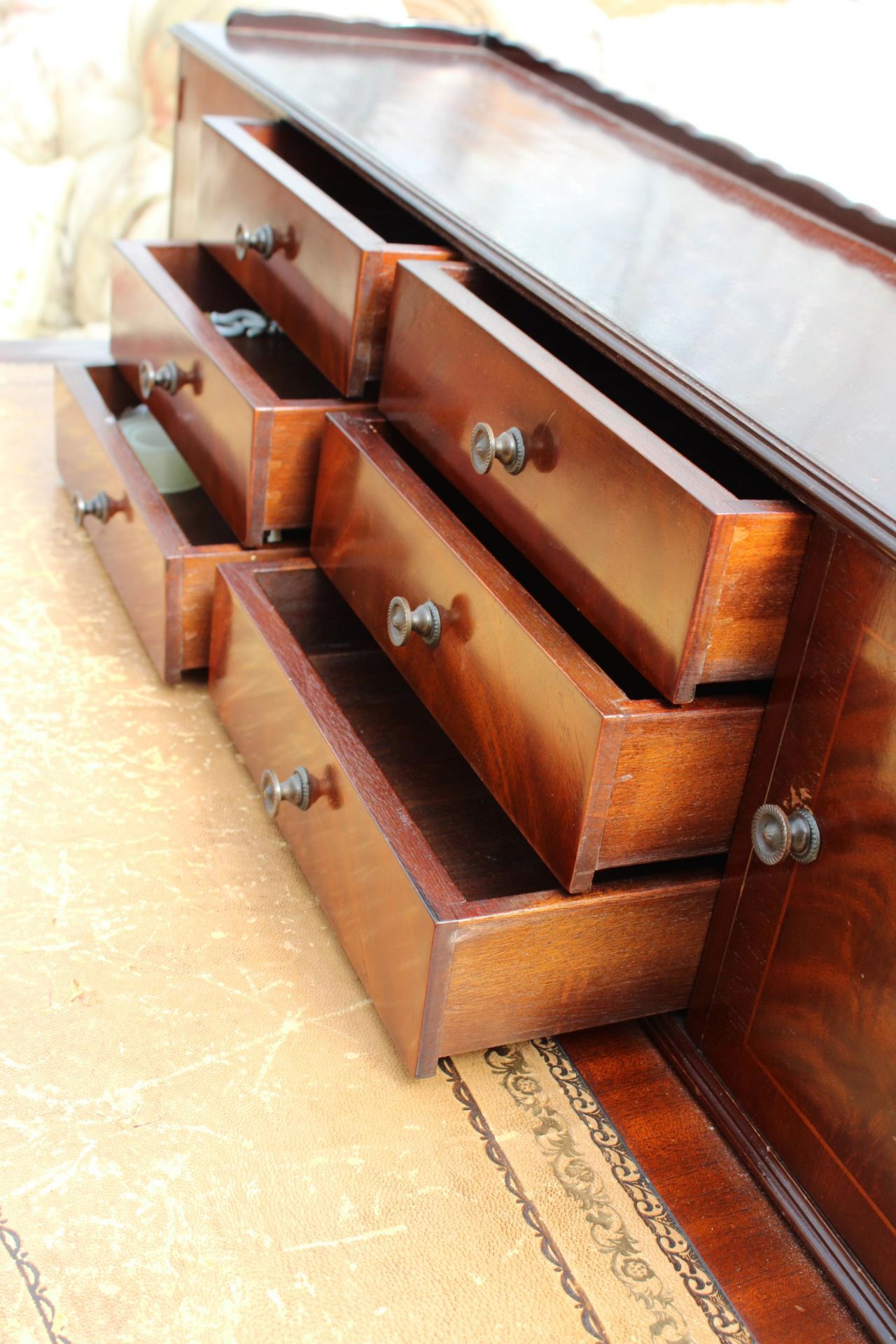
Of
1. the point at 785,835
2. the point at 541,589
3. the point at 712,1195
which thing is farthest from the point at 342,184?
the point at 712,1195

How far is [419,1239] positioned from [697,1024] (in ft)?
0.86

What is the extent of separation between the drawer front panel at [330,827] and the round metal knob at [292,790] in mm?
10

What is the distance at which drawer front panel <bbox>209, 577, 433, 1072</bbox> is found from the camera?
90 centimetres

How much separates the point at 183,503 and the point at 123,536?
6.9 inches

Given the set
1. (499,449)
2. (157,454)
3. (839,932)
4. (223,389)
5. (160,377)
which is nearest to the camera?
(839,932)

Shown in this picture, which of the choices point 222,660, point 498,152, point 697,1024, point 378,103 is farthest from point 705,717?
point 378,103

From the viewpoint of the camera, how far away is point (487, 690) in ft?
3.09

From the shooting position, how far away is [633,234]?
116 cm

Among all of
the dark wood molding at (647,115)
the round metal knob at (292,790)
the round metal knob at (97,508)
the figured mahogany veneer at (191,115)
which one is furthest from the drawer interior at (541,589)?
the figured mahogany veneer at (191,115)

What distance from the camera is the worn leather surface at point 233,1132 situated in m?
0.79

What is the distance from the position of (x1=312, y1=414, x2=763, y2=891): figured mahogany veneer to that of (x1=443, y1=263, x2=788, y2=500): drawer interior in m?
0.17

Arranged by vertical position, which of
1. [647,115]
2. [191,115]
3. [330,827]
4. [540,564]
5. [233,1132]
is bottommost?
[233,1132]

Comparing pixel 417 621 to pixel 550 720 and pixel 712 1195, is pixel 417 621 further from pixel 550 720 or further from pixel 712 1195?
pixel 712 1195

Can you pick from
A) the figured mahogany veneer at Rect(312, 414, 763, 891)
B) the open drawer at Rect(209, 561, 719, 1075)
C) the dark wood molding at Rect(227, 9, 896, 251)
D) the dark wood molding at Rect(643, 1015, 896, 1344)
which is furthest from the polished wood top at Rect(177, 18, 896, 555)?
the dark wood molding at Rect(643, 1015, 896, 1344)
